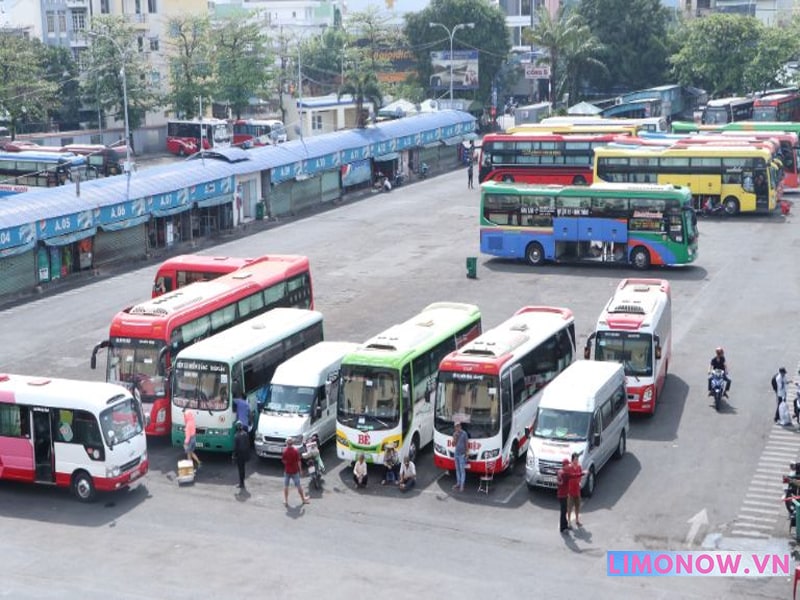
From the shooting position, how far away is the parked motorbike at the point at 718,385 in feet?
97.3

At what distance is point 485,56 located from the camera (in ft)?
340

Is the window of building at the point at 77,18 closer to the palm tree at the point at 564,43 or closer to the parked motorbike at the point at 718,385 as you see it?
the palm tree at the point at 564,43

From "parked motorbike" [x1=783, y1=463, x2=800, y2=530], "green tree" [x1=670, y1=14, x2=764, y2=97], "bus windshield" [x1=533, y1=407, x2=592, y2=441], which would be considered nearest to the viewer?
"parked motorbike" [x1=783, y1=463, x2=800, y2=530]

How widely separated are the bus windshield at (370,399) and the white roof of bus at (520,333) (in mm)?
1535

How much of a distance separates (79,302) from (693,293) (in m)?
21.7

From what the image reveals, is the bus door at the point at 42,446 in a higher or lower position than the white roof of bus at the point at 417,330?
lower

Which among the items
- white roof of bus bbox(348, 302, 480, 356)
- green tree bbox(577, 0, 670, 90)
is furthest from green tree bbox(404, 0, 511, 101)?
white roof of bus bbox(348, 302, 480, 356)

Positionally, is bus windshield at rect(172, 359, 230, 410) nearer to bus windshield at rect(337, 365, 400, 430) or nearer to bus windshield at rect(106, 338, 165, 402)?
bus windshield at rect(106, 338, 165, 402)

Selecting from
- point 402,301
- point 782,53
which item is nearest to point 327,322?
point 402,301

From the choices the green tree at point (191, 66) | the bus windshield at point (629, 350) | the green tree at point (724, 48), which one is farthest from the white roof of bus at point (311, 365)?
the green tree at point (724, 48)

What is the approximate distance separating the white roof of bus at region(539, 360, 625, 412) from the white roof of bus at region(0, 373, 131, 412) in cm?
882

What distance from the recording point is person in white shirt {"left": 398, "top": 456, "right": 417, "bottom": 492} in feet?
81.6

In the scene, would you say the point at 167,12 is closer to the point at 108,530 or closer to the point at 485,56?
the point at 485,56

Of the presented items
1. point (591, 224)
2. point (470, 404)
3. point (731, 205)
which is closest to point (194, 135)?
point (731, 205)
